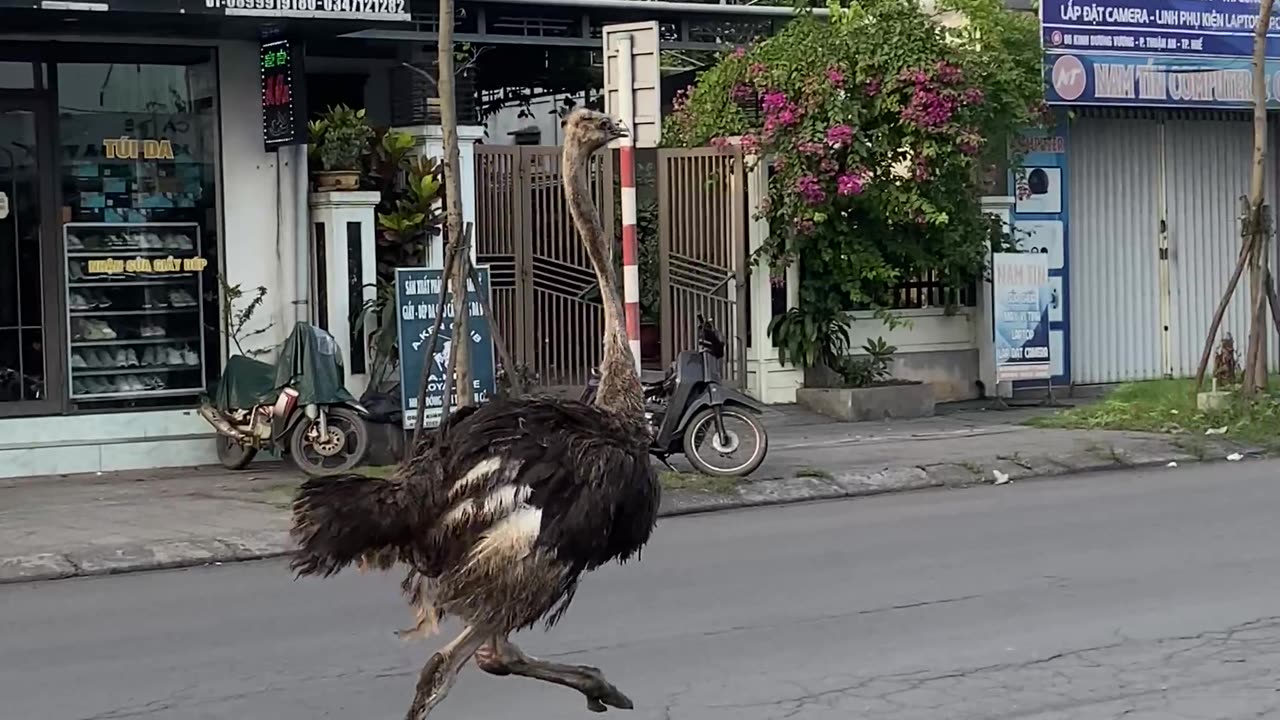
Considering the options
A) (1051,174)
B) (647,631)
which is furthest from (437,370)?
(1051,174)

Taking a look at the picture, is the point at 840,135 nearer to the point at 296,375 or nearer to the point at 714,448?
the point at 714,448

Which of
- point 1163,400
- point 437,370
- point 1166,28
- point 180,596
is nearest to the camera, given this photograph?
point 180,596

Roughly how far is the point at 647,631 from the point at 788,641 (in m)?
0.68

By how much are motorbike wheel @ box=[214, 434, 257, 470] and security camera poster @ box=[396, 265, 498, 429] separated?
53.0 inches

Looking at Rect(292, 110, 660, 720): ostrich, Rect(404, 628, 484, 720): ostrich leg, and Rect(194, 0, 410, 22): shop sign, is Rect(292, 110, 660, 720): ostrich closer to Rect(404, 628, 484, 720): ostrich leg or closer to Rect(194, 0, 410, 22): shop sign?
Rect(404, 628, 484, 720): ostrich leg

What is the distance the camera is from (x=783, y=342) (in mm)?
17312

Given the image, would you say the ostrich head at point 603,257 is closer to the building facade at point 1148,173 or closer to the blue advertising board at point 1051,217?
the building facade at point 1148,173

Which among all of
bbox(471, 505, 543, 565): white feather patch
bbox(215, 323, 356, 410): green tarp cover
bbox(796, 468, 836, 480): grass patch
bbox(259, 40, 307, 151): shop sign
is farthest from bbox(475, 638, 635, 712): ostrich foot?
bbox(259, 40, 307, 151): shop sign

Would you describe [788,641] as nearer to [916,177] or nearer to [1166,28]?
[916,177]

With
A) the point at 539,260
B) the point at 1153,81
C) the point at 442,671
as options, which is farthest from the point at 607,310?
the point at 1153,81

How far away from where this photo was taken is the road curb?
34.0 feet

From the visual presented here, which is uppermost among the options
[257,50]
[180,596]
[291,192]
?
[257,50]

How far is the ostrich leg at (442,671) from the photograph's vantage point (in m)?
5.54

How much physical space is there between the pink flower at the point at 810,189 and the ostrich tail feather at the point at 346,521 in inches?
444
